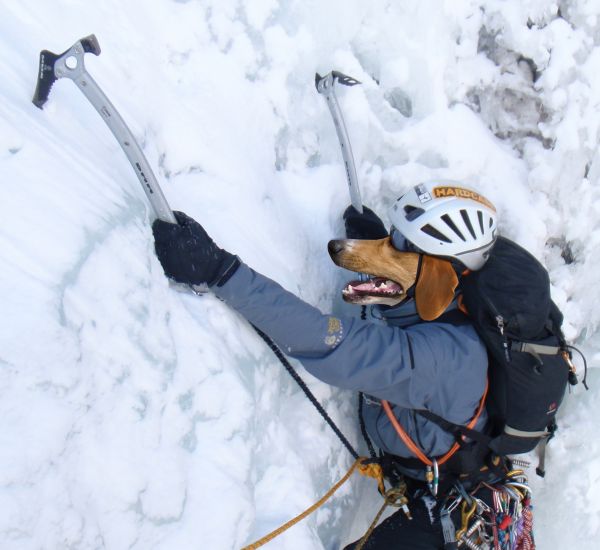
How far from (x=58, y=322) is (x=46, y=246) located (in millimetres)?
217

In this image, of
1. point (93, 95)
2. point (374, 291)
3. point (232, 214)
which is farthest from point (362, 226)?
point (93, 95)

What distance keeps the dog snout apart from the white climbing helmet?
30 cm

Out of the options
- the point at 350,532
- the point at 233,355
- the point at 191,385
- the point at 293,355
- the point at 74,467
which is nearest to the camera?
the point at 74,467

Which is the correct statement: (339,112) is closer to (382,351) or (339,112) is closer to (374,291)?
(374,291)

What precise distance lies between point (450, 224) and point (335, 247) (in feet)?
1.72

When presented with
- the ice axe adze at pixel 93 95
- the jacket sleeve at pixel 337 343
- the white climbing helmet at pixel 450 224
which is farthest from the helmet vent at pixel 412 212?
the ice axe adze at pixel 93 95

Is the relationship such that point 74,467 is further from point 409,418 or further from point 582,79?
point 582,79

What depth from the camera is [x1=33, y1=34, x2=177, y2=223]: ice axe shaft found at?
72.9 inches

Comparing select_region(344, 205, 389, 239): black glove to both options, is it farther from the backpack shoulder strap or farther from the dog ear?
the backpack shoulder strap

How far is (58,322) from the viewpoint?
1699 millimetres

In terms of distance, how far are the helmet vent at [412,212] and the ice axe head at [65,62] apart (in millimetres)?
1580

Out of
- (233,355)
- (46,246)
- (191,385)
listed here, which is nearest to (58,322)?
(46,246)

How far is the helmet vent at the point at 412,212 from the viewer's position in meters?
2.90

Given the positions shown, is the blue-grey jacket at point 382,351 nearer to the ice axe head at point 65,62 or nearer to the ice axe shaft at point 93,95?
the ice axe shaft at point 93,95
